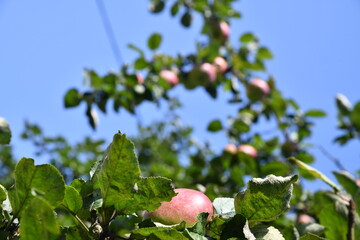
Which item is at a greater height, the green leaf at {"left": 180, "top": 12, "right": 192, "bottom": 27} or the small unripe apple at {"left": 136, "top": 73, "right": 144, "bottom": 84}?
the green leaf at {"left": 180, "top": 12, "right": 192, "bottom": 27}

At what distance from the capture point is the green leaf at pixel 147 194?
1.38ft

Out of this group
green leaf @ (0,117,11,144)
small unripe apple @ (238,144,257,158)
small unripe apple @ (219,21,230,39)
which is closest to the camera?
green leaf @ (0,117,11,144)

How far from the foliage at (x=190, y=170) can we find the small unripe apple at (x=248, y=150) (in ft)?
0.11

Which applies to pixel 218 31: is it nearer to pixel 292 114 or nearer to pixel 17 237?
pixel 292 114

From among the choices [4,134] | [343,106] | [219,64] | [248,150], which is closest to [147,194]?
[4,134]

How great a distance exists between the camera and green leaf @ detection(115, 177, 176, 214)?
Result: 0.42 meters

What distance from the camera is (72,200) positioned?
420mm

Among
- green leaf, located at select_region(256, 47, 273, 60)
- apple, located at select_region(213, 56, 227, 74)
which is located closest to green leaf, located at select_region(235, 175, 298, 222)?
apple, located at select_region(213, 56, 227, 74)

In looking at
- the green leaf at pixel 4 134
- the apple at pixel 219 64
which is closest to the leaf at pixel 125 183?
the green leaf at pixel 4 134

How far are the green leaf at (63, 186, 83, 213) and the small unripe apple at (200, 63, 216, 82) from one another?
176 centimetres

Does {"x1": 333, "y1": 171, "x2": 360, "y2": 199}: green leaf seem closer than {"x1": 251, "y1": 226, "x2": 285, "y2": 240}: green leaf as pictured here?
No

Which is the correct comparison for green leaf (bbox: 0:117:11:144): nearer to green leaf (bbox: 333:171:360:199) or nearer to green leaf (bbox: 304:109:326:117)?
green leaf (bbox: 333:171:360:199)

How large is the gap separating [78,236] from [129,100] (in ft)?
5.22

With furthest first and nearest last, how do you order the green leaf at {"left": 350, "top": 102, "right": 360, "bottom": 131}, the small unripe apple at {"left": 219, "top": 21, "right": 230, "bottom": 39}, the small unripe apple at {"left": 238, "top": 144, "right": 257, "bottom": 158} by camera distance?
the small unripe apple at {"left": 219, "top": 21, "right": 230, "bottom": 39} → the small unripe apple at {"left": 238, "top": 144, "right": 257, "bottom": 158} → the green leaf at {"left": 350, "top": 102, "right": 360, "bottom": 131}
